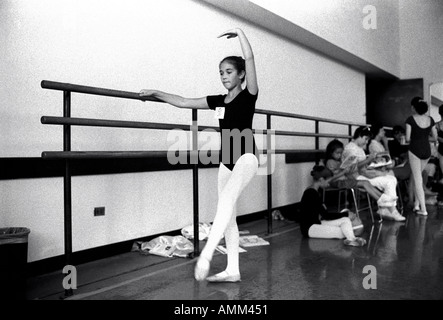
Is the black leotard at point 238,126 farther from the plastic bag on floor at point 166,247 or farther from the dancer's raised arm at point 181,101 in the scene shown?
the plastic bag on floor at point 166,247

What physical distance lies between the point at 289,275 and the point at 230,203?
0.72 m

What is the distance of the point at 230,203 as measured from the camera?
2.21m

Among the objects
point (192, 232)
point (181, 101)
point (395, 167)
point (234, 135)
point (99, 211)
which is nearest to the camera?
point (234, 135)

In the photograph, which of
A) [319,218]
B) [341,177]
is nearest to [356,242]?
[319,218]

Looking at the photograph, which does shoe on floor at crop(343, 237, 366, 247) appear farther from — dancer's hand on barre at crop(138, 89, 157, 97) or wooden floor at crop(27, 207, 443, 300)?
dancer's hand on barre at crop(138, 89, 157, 97)

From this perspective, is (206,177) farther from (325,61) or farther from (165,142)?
(325,61)

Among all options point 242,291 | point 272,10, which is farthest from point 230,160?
point 272,10

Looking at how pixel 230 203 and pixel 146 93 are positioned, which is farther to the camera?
pixel 146 93

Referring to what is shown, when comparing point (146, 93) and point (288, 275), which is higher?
point (146, 93)

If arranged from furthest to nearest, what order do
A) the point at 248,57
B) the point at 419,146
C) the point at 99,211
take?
1. the point at 419,146
2. the point at 99,211
3. the point at 248,57

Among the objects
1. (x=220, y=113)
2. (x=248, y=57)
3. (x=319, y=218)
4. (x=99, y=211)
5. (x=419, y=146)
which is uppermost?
(x=248, y=57)

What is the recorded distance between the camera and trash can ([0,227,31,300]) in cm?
223

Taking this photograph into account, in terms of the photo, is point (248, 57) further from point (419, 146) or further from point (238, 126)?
point (419, 146)

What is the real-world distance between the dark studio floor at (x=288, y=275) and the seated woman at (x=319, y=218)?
100mm
